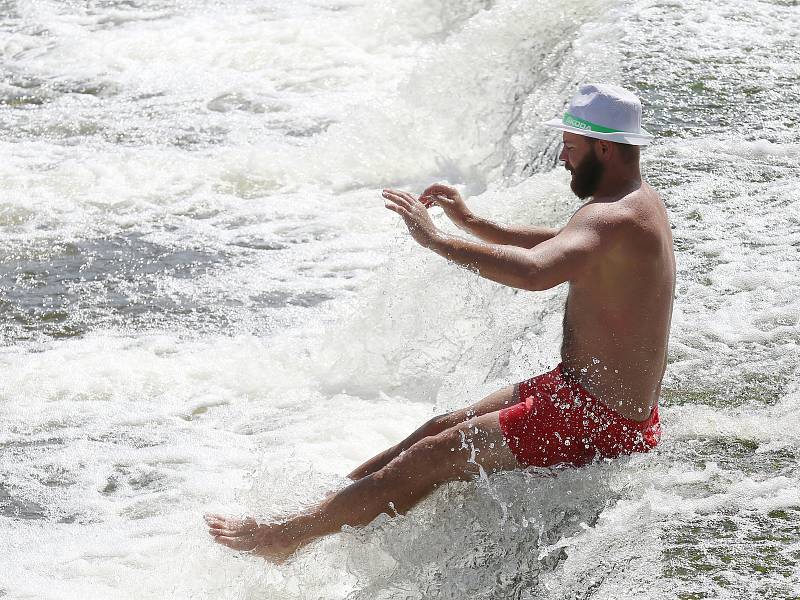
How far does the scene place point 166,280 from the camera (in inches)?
316

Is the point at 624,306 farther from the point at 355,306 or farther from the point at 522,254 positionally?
the point at 355,306

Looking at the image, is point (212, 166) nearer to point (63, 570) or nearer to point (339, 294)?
point (339, 294)

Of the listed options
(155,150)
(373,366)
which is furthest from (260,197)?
(373,366)

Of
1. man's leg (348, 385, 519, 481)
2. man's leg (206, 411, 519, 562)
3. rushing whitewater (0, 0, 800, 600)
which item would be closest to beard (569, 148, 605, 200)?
man's leg (348, 385, 519, 481)

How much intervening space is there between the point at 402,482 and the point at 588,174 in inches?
52.1

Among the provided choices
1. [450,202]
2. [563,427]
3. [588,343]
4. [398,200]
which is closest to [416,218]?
[398,200]

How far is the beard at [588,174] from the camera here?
4.08 m

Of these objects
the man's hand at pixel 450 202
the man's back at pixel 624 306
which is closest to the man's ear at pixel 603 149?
the man's back at pixel 624 306

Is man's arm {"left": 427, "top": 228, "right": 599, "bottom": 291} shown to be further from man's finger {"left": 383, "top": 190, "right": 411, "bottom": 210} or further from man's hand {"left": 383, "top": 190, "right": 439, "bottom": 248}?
man's finger {"left": 383, "top": 190, "right": 411, "bottom": 210}

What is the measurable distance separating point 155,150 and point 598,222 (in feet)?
24.4

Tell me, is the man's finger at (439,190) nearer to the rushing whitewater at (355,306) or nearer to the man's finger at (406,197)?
the man's finger at (406,197)

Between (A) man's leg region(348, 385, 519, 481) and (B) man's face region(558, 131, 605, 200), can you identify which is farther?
(A) man's leg region(348, 385, 519, 481)

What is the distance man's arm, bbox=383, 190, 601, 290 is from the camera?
3.71 m

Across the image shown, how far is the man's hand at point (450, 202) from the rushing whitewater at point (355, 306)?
1125 mm
